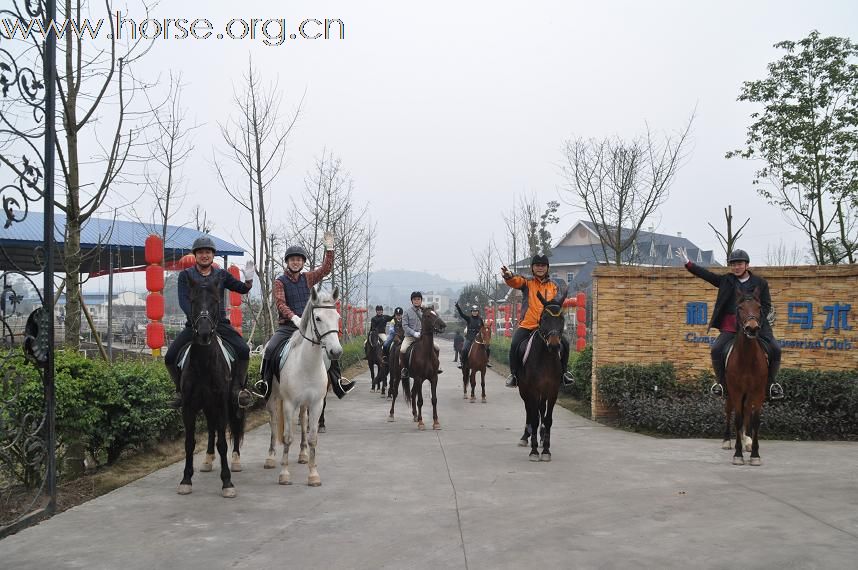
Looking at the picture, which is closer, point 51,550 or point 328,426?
point 51,550

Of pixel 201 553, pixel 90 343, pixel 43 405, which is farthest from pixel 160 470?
pixel 90 343

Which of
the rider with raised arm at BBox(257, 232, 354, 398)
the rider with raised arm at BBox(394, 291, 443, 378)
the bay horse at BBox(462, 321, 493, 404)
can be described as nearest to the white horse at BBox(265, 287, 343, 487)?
the rider with raised arm at BBox(257, 232, 354, 398)

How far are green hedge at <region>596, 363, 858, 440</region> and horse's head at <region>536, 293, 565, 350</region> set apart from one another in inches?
130

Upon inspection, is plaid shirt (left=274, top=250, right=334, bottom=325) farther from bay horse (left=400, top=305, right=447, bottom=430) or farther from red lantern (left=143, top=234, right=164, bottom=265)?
red lantern (left=143, top=234, right=164, bottom=265)

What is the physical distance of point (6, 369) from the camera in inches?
224

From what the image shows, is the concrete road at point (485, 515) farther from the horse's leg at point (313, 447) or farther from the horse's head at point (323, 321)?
the horse's head at point (323, 321)

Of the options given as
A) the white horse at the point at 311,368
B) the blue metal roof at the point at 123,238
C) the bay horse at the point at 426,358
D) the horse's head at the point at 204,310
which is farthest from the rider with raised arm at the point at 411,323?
the blue metal roof at the point at 123,238

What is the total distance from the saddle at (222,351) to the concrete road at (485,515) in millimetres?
1286

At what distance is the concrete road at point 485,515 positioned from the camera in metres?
4.87

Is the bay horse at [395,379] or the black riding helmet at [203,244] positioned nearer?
the black riding helmet at [203,244]

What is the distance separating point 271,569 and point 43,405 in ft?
9.81

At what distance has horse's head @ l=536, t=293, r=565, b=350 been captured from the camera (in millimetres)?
8336

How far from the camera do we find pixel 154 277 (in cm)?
1153

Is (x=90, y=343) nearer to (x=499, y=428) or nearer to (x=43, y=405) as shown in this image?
(x=499, y=428)
